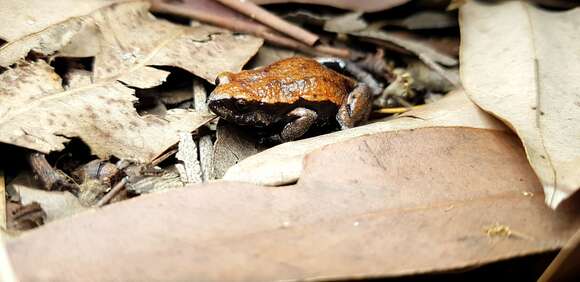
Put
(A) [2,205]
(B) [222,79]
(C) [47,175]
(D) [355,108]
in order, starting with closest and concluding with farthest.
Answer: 1. (A) [2,205]
2. (C) [47,175]
3. (B) [222,79]
4. (D) [355,108]

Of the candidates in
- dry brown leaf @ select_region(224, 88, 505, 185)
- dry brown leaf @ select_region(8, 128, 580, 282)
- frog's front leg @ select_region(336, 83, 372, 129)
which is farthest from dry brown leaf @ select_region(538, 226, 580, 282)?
frog's front leg @ select_region(336, 83, 372, 129)

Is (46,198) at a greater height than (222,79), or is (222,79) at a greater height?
(222,79)

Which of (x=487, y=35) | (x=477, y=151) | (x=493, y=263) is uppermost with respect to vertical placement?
(x=487, y=35)

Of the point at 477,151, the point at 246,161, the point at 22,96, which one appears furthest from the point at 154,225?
the point at 477,151

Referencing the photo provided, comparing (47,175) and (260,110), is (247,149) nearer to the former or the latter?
(260,110)

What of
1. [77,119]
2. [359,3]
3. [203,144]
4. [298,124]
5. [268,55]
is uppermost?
[359,3]

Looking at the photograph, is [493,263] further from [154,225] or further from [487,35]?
[487,35]

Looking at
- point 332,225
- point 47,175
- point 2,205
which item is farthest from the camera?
point 47,175

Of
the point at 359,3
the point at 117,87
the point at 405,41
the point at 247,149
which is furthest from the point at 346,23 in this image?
the point at 117,87
